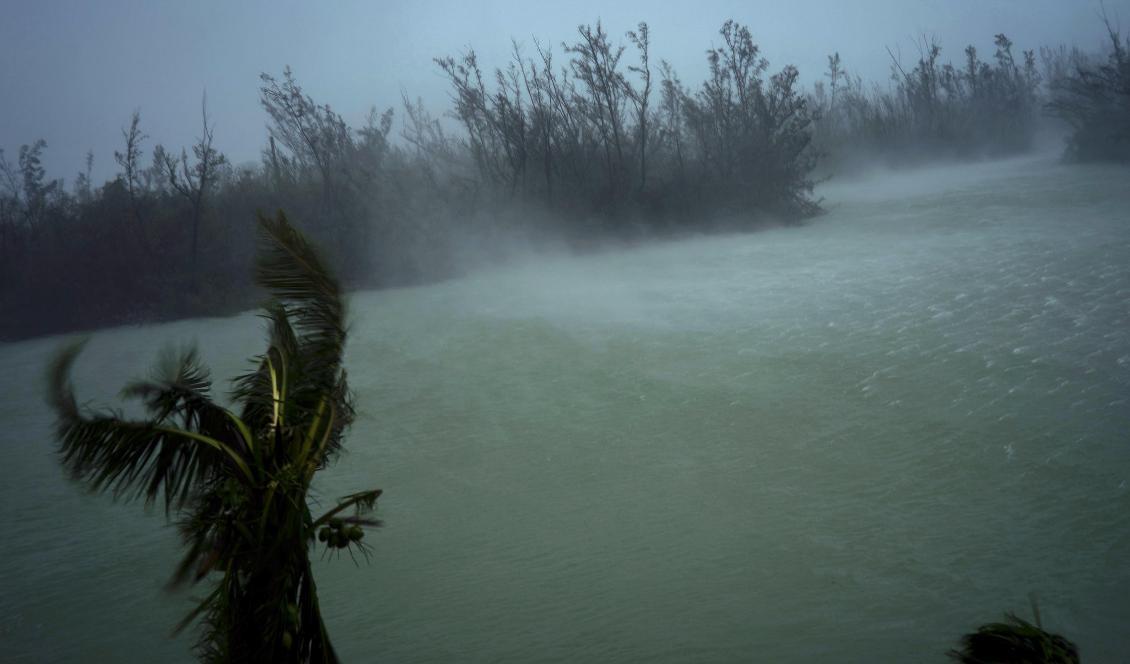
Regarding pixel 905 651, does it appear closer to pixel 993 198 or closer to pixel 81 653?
pixel 81 653

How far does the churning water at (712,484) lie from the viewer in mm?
4180

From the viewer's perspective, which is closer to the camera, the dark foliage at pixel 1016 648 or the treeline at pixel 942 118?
the dark foliage at pixel 1016 648

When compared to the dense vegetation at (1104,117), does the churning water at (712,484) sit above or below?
below

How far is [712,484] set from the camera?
5.80m

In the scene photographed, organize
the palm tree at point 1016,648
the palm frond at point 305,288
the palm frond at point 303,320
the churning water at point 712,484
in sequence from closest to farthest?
the palm tree at point 1016,648 → the palm frond at point 303,320 → the palm frond at point 305,288 → the churning water at point 712,484

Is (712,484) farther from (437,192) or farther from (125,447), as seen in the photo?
(437,192)

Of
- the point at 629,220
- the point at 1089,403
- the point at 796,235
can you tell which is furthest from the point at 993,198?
the point at 1089,403

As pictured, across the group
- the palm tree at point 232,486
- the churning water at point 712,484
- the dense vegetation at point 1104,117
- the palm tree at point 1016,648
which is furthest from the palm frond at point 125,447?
the dense vegetation at point 1104,117

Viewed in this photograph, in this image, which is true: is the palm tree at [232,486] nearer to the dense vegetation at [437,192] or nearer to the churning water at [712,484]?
the churning water at [712,484]

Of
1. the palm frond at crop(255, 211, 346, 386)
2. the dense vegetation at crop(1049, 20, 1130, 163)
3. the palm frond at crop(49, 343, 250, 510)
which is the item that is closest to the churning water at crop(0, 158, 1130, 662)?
the palm frond at crop(49, 343, 250, 510)

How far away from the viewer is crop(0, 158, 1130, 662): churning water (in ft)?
13.7

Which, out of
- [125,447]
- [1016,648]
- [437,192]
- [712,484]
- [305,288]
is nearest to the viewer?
[1016,648]

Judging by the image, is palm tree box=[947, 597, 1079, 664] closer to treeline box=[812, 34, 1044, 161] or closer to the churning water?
the churning water

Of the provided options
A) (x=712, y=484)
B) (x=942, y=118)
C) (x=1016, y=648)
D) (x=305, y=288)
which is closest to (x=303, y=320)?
(x=305, y=288)
